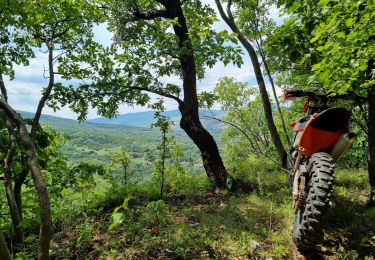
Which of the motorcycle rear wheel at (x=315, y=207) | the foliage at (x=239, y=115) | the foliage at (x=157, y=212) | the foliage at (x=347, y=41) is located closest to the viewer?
the motorcycle rear wheel at (x=315, y=207)

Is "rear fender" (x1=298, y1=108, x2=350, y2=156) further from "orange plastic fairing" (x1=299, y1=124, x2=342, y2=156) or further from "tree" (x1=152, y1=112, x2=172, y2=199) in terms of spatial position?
"tree" (x1=152, y1=112, x2=172, y2=199)

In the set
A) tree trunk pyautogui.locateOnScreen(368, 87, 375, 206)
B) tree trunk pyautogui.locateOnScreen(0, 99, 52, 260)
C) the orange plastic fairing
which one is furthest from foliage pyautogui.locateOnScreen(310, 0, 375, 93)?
tree trunk pyautogui.locateOnScreen(0, 99, 52, 260)

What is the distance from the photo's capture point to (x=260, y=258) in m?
4.45

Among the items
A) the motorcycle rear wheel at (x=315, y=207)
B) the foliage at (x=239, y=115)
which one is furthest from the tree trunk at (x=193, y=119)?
the foliage at (x=239, y=115)

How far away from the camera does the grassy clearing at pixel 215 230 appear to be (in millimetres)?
4660

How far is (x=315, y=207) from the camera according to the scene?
3.91 m

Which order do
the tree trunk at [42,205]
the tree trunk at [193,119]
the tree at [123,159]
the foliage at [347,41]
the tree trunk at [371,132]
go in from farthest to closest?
the tree at [123,159] < the tree trunk at [193,119] < the tree trunk at [371,132] < the foliage at [347,41] < the tree trunk at [42,205]

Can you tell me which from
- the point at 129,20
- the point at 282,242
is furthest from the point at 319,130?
the point at 129,20

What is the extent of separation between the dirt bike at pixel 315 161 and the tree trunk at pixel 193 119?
11.5 ft

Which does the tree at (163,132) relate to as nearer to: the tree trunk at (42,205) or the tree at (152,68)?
the tree at (152,68)

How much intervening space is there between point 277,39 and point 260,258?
4819 mm

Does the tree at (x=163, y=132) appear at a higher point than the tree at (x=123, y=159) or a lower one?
higher

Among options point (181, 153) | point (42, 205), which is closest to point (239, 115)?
point (181, 153)

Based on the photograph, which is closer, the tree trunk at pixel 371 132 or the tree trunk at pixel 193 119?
the tree trunk at pixel 371 132
